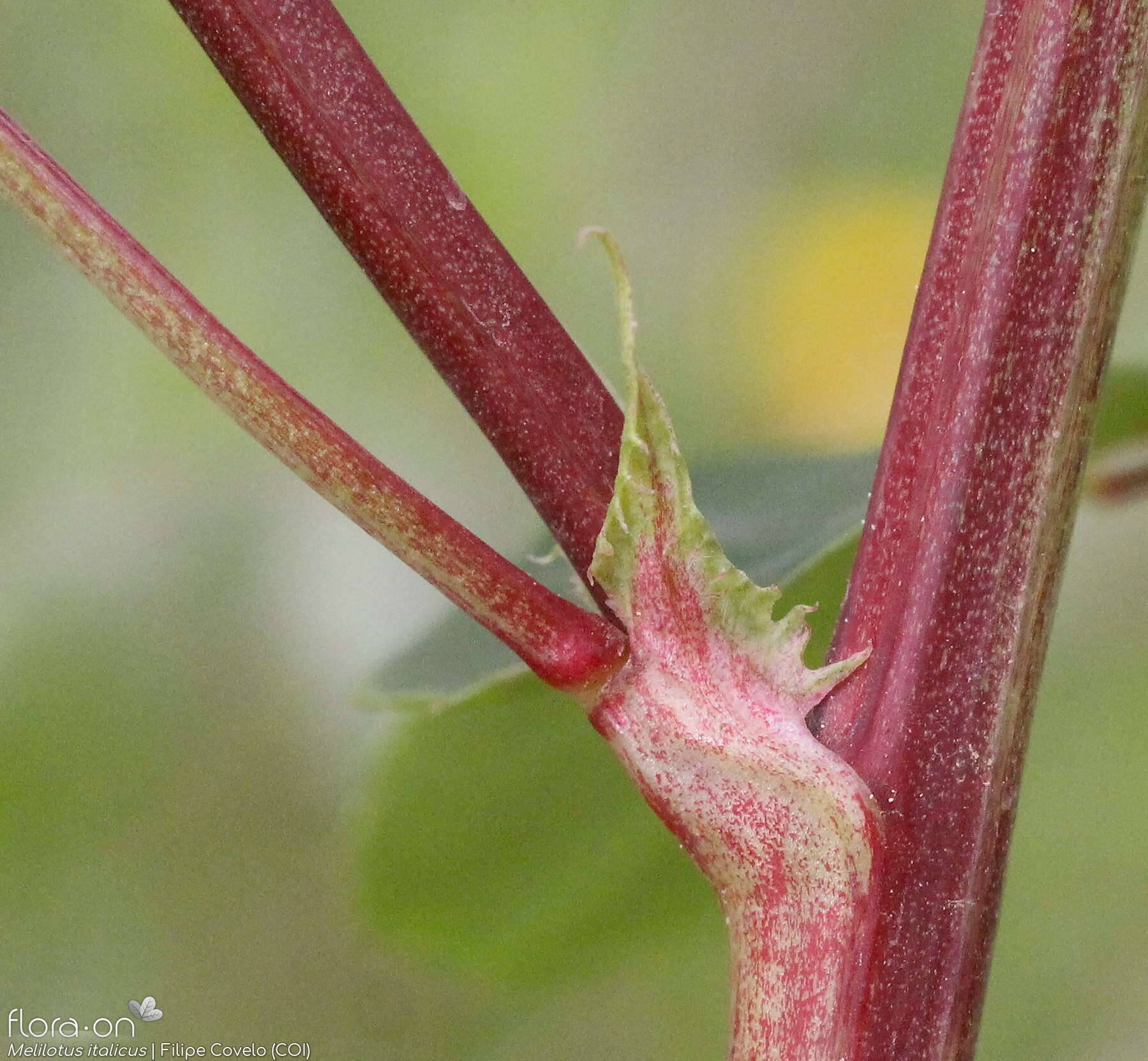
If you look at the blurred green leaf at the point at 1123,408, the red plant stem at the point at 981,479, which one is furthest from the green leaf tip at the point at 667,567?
the blurred green leaf at the point at 1123,408

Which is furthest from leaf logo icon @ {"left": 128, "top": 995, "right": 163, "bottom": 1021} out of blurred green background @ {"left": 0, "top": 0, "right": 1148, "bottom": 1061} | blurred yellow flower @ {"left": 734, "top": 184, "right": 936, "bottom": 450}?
blurred yellow flower @ {"left": 734, "top": 184, "right": 936, "bottom": 450}

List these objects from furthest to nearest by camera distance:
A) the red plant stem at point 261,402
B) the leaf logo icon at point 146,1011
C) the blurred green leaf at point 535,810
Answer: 1. the leaf logo icon at point 146,1011
2. the blurred green leaf at point 535,810
3. the red plant stem at point 261,402

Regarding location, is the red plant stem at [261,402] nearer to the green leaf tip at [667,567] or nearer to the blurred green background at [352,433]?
the green leaf tip at [667,567]

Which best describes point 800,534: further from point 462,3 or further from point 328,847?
point 462,3

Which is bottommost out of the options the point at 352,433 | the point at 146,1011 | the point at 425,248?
the point at 146,1011

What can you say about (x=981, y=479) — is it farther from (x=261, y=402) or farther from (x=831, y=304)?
(x=831, y=304)

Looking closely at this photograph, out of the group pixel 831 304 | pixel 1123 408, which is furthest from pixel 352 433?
pixel 1123 408
